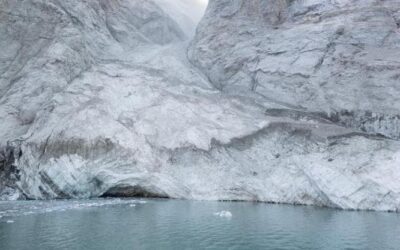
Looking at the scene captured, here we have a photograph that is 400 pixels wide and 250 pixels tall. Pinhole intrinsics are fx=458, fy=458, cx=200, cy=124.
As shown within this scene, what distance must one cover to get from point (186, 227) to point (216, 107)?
26.1 m

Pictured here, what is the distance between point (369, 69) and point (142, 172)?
2518 cm

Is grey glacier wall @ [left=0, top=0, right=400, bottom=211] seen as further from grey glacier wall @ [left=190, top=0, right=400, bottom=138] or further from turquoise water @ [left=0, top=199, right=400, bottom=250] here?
turquoise water @ [left=0, top=199, right=400, bottom=250]

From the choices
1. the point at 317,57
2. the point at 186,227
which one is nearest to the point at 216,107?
the point at 317,57

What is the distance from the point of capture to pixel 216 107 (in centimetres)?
5138

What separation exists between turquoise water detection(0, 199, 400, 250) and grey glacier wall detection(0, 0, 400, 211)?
518 cm

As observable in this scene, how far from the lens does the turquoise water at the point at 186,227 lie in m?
22.5

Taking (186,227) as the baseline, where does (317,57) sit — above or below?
above

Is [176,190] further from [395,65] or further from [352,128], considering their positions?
[395,65]

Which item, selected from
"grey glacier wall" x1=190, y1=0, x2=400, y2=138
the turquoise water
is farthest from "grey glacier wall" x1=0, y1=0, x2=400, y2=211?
the turquoise water

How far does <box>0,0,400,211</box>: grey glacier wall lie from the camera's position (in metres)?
42.0

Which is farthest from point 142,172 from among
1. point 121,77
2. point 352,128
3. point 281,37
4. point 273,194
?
point 281,37

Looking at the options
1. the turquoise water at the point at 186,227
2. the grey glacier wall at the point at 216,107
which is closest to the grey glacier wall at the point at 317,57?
the grey glacier wall at the point at 216,107

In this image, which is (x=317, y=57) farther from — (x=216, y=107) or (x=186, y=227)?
(x=186, y=227)

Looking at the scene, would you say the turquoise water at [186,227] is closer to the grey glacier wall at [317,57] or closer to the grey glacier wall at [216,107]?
the grey glacier wall at [216,107]
